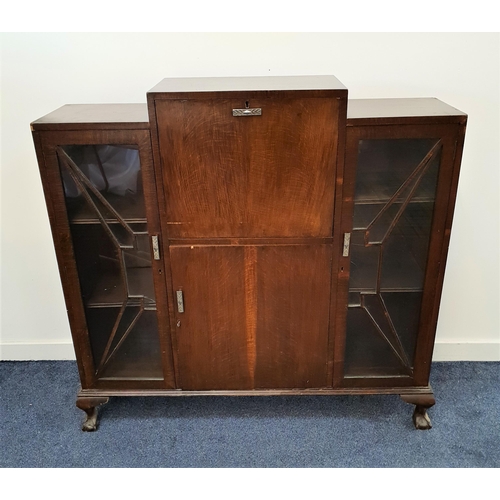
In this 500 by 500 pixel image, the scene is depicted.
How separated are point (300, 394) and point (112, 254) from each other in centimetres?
69

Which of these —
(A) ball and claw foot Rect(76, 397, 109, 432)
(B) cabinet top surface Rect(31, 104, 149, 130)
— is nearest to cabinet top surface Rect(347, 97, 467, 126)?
(B) cabinet top surface Rect(31, 104, 149, 130)

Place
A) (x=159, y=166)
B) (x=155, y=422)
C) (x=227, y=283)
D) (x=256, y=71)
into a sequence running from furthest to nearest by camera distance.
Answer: (x=155, y=422) < (x=256, y=71) < (x=227, y=283) < (x=159, y=166)

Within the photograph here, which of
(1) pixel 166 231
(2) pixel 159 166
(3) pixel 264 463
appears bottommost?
(3) pixel 264 463

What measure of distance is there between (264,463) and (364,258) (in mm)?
646

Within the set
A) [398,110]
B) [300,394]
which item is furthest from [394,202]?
[300,394]

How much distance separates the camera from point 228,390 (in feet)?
4.81

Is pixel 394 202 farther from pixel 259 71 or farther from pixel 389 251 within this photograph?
pixel 259 71

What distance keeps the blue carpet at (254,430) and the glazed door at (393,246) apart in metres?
0.17

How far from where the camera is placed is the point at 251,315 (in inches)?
53.9

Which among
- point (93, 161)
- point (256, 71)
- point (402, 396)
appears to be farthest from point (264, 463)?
point (256, 71)

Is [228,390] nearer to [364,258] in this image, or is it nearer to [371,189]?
[364,258]

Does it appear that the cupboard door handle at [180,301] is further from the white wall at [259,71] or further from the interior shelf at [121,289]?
the white wall at [259,71]

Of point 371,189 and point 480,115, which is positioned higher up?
point 480,115

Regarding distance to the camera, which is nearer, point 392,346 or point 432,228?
point 432,228
